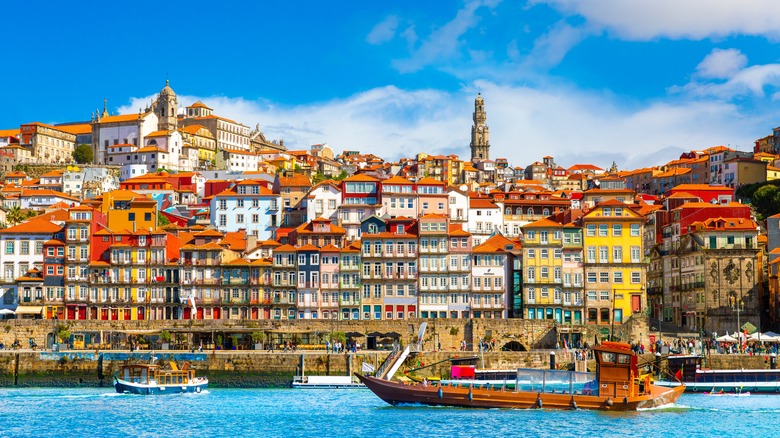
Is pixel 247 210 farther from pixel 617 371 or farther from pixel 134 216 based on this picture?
pixel 617 371

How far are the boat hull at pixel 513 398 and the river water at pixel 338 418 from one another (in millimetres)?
399

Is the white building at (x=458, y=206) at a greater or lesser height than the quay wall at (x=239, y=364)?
greater

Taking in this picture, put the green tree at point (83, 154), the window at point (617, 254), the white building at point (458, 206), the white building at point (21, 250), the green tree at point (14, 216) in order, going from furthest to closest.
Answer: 1. the green tree at point (83, 154)
2. the green tree at point (14, 216)
3. the white building at point (458, 206)
4. the white building at point (21, 250)
5. the window at point (617, 254)

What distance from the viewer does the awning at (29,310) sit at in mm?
83250

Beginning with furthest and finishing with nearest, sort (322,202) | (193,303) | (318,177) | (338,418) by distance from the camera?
(318,177)
(322,202)
(193,303)
(338,418)

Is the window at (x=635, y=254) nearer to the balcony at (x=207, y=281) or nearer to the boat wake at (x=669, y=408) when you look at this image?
the boat wake at (x=669, y=408)

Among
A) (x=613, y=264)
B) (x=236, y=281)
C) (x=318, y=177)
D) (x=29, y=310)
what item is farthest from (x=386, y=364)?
(x=318, y=177)

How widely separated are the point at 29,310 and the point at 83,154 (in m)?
85.0

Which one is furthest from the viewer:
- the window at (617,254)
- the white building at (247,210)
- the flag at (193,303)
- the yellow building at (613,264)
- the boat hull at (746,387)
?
the white building at (247,210)

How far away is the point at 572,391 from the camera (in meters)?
51.5

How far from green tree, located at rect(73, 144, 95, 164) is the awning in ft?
272

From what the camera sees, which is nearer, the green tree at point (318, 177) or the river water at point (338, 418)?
the river water at point (338, 418)

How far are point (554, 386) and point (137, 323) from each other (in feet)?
116

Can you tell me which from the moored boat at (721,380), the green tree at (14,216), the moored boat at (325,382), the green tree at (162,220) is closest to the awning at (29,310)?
the green tree at (162,220)
